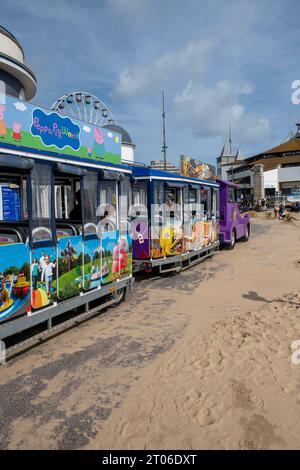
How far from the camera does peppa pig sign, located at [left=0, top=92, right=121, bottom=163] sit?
5.12m

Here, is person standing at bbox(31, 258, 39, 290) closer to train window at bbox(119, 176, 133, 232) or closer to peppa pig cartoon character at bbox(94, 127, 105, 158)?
train window at bbox(119, 176, 133, 232)

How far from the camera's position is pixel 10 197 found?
611cm

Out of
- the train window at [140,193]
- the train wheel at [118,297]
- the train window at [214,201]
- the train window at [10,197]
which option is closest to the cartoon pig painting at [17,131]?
the train window at [10,197]

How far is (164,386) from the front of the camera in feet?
13.9

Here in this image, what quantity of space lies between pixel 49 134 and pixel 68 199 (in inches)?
50.5

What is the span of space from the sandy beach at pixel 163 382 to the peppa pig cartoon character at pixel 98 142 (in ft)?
10.8

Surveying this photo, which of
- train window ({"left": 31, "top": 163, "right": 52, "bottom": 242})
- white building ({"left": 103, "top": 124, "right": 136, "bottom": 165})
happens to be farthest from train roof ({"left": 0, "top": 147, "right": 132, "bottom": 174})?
white building ({"left": 103, "top": 124, "right": 136, "bottom": 165})

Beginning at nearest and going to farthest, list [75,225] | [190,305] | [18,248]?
[18,248], [75,225], [190,305]

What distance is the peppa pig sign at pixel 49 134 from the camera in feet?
16.8

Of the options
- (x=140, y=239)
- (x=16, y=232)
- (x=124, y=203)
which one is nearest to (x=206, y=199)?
(x=140, y=239)

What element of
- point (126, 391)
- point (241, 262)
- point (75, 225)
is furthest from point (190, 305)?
point (241, 262)

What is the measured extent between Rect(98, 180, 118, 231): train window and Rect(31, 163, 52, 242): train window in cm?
149
